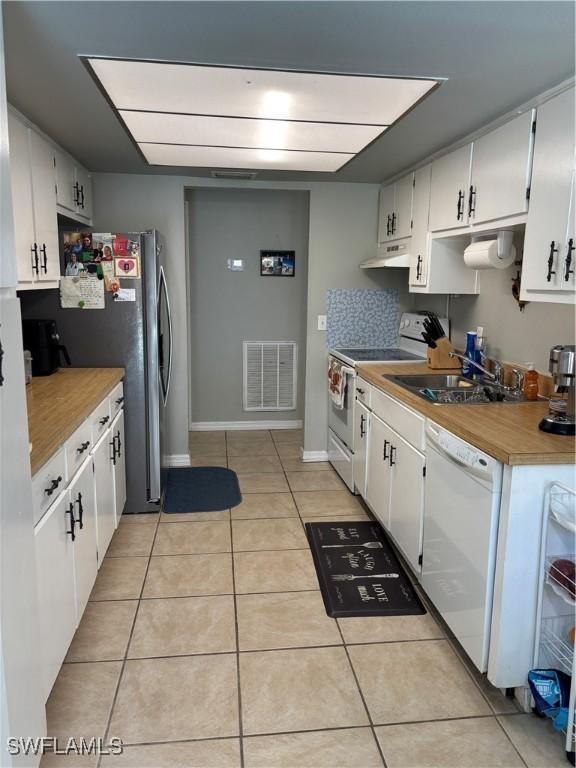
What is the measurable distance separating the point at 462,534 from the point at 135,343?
7.16 feet

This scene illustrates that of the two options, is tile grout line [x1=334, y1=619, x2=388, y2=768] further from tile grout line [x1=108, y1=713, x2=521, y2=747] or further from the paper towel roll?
the paper towel roll

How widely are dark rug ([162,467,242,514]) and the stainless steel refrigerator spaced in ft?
0.82

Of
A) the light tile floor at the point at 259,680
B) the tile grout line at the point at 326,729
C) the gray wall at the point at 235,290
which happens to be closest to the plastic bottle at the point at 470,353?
the light tile floor at the point at 259,680

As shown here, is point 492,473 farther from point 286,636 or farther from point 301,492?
point 301,492

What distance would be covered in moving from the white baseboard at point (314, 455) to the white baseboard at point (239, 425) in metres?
0.91

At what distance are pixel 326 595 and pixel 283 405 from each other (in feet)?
9.46

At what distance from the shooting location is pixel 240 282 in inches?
202

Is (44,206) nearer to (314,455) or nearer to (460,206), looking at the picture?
(460,206)

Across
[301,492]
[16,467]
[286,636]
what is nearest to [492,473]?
[286,636]

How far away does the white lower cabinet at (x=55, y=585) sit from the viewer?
1765 millimetres

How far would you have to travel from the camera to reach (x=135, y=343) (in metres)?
3.38

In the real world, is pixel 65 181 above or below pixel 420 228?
above

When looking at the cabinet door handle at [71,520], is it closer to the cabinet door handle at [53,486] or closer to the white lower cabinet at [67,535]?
the white lower cabinet at [67,535]

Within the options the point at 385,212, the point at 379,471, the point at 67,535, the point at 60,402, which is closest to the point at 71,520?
the point at 67,535
